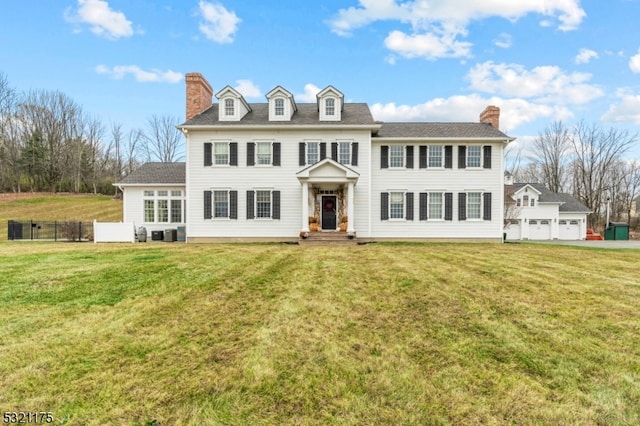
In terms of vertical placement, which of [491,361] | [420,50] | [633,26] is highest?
[420,50]

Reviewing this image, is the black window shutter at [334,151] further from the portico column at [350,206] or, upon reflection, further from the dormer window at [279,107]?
the dormer window at [279,107]

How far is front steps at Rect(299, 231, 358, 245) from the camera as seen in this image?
52.2ft

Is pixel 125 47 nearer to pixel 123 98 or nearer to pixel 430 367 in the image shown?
pixel 123 98

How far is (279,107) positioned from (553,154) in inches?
1506

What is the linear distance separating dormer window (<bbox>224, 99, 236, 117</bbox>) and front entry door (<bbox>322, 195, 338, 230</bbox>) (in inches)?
267

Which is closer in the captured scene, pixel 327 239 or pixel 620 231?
pixel 327 239

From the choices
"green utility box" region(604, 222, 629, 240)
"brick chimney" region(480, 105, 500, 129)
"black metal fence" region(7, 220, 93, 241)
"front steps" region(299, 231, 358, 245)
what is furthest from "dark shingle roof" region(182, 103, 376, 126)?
"green utility box" region(604, 222, 629, 240)

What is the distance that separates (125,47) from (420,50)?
1750 cm

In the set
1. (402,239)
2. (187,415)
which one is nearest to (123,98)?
(402,239)

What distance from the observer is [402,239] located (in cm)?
1761

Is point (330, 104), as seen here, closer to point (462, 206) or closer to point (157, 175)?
point (462, 206)

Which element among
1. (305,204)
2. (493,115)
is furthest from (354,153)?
(493,115)

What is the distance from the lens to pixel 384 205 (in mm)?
17688

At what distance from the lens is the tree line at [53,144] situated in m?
41.3
